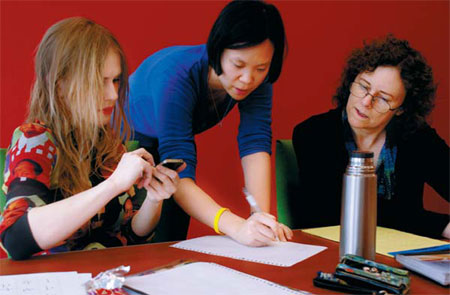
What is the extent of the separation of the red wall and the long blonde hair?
0.06m

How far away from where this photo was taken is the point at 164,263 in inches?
36.5

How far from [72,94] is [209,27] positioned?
19.1 inches

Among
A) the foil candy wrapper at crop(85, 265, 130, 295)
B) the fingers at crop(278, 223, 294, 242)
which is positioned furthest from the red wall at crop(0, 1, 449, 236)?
the foil candy wrapper at crop(85, 265, 130, 295)

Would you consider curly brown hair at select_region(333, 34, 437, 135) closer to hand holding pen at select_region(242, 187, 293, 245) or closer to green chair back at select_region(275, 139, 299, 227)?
green chair back at select_region(275, 139, 299, 227)

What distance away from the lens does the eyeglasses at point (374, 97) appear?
5.73 feet

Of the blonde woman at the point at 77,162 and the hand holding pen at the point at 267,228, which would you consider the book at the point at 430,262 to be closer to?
the hand holding pen at the point at 267,228

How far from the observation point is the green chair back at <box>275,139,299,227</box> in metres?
1.64

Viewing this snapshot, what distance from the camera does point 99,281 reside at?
0.72 m

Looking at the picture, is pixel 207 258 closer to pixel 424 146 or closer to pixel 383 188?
pixel 383 188

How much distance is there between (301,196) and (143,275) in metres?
0.95

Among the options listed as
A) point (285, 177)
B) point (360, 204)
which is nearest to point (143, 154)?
point (360, 204)

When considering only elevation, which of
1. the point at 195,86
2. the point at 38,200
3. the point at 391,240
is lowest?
the point at 391,240

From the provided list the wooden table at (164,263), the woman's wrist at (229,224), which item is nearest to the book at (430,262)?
the wooden table at (164,263)

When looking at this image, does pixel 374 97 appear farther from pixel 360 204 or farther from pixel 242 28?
pixel 360 204
